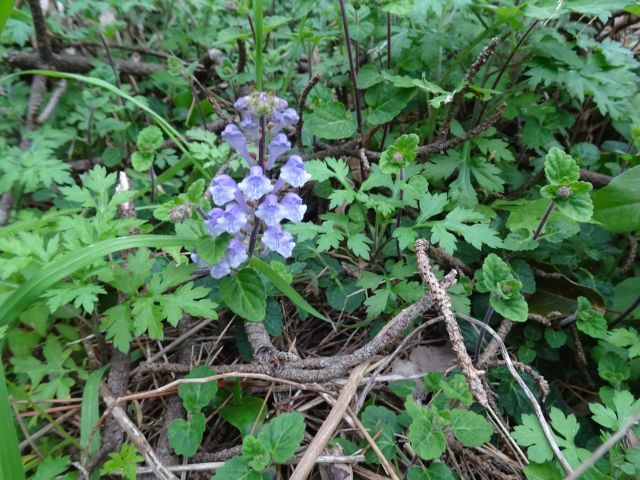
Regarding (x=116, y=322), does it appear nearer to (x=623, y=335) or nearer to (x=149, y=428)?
(x=149, y=428)

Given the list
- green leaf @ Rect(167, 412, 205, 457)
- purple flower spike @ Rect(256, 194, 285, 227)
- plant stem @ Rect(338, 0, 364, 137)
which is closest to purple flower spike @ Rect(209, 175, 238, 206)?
purple flower spike @ Rect(256, 194, 285, 227)

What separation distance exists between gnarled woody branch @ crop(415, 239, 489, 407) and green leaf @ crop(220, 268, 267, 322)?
54cm

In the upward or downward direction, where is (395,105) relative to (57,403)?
upward

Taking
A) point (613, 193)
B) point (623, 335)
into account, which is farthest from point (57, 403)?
point (613, 193)

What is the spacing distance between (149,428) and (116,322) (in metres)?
0.43

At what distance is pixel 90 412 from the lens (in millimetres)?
1640

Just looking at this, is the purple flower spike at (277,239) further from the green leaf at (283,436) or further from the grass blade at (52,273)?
the green leaf at (283,436)

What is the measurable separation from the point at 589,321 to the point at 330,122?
131cm

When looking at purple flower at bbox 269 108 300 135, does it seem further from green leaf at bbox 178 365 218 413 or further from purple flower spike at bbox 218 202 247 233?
green leaf at bbox 178 365 218 413

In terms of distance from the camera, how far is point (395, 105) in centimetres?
212

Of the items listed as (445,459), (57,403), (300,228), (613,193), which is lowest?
(57,403)

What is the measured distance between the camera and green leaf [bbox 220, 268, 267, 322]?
158 cm

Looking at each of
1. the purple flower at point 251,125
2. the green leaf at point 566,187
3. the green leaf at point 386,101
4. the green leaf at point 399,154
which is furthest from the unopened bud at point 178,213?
the green leaf at point 566,187

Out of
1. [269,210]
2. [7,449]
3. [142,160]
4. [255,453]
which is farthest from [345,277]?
[7,449]
